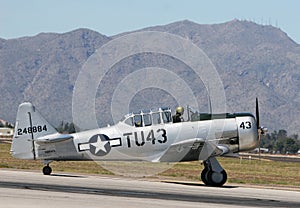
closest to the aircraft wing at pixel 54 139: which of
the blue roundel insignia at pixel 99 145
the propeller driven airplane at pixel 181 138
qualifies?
the blue roundel insignia at pixel 99 145

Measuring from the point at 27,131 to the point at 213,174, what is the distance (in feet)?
25.7

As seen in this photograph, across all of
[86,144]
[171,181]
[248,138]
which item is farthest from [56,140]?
[248,138]

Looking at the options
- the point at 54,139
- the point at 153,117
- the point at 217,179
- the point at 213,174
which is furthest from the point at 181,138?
the point at 54,139

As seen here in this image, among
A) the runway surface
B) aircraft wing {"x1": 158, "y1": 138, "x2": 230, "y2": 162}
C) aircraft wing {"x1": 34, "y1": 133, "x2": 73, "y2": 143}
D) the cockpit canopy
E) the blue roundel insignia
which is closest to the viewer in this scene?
the runway surface

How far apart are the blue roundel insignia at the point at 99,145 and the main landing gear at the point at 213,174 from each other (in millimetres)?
3926

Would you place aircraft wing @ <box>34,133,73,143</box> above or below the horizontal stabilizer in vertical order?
above

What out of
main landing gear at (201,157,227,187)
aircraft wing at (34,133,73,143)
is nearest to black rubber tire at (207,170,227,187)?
main landing gear at (201,157,227,187)

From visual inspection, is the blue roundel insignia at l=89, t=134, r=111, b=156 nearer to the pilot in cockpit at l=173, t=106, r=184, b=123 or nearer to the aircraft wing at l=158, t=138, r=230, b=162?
the aircraft wing at l=158, t=138, r=230, b=162

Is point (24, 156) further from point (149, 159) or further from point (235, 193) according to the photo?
point (235, 193)

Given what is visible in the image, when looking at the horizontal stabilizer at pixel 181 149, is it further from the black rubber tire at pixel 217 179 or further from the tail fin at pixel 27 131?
the tail fin at pixel 27 131

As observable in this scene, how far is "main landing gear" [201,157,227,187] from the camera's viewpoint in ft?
91.1

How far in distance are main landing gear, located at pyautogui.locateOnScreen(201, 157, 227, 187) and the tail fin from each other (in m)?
6.65

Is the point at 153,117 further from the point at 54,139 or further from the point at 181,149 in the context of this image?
the point at 54,139

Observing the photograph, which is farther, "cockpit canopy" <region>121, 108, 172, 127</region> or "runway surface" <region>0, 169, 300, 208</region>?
"cockpit canopy" <region>121, 108, 172, 127</region>
